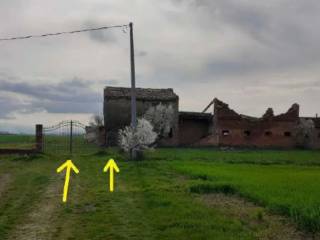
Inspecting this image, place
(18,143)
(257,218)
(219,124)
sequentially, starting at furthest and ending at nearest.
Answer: (18,143) → (219,124) → (257,218)

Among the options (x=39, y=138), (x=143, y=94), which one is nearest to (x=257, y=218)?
(x=39, y=138)

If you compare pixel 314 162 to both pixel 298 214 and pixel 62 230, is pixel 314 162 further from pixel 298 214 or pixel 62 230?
pixel 62 230

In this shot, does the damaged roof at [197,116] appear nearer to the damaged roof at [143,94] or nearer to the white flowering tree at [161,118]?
the damaged roof at [143,94]

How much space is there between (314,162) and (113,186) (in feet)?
55.7

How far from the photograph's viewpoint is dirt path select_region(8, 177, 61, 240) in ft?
29.0

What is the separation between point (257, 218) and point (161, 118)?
122ft

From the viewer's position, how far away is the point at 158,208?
37.5 feet

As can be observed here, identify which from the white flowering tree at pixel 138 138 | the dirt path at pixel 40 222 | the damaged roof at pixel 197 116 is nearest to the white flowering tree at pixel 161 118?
the damaged roof at pixel 197 116

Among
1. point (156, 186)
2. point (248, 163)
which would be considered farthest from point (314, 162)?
point (156, 186)

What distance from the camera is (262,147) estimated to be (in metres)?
49.4

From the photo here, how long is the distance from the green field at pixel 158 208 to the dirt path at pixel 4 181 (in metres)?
0.03

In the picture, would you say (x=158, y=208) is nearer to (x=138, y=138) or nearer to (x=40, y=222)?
(x=40, y=222)

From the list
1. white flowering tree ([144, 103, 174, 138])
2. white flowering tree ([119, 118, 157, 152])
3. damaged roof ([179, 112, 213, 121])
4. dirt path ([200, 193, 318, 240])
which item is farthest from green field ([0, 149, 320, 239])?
damaged roof ([179, 112, 213, 121])

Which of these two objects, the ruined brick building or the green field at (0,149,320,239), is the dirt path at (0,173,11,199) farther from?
the ruined brick building
